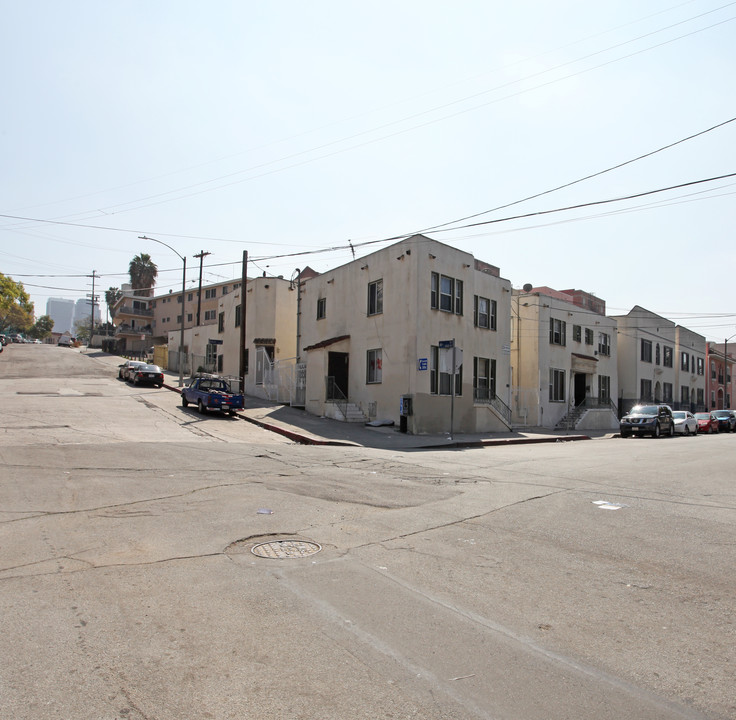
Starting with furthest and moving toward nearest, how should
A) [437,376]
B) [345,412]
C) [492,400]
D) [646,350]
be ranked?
[646,350] < [492,400] < [345,412] < [437,376]

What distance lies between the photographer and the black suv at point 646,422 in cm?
3145

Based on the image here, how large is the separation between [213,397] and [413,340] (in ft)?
30.4

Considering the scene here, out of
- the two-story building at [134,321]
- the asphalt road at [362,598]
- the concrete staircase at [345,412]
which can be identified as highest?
the two-story building at [134,321]

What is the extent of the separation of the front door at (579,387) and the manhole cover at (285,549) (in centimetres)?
3771

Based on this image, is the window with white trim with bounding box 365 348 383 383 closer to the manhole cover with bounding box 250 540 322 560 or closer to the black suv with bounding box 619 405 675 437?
the black suv with bounding box 619 405 675 437

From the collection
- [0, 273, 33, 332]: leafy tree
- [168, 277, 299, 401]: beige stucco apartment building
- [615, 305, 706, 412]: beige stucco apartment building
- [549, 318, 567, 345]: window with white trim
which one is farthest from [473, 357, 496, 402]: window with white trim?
[0, 273, 33, 332]: leafy tree

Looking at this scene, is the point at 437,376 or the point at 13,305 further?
the point at 13,305

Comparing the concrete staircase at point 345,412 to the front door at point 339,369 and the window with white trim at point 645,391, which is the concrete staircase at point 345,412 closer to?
the front door at point 339,369

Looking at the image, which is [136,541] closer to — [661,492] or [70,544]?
[70,544]

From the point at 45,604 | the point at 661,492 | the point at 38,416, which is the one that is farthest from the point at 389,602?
the point at 38,416

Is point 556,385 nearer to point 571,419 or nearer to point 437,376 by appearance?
point 571,419

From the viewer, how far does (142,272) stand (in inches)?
3270

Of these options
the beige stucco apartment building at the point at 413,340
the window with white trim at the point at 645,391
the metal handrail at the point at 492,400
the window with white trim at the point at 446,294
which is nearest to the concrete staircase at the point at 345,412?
the beige stucco apartment building at the point at 413,340

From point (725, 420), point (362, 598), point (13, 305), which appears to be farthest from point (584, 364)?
point (13, 305)
